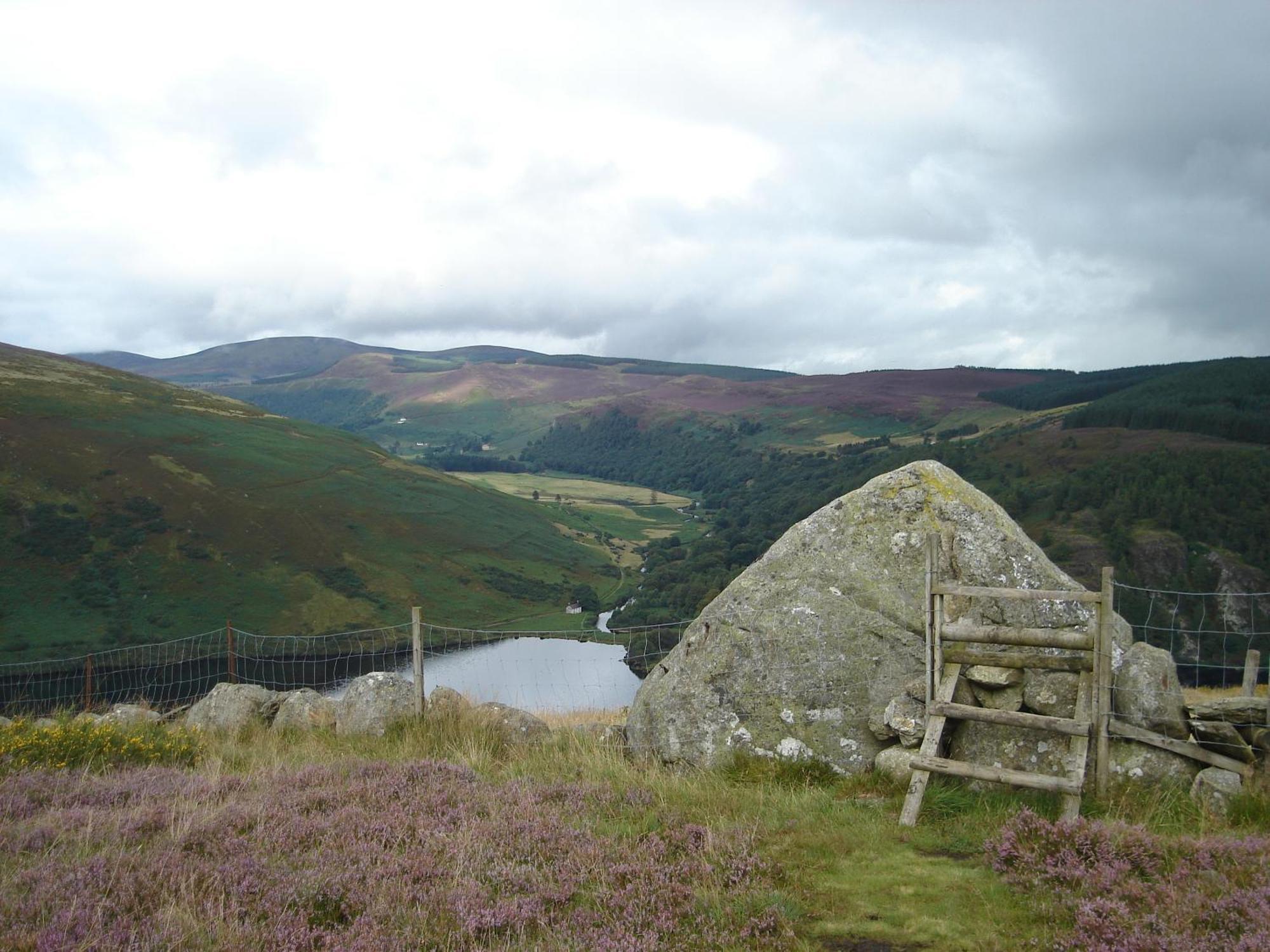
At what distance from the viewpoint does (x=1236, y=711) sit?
8.66 meters

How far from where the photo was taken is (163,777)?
9.30 meters

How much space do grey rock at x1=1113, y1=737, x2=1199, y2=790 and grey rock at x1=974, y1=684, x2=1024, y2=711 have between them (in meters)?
0.87

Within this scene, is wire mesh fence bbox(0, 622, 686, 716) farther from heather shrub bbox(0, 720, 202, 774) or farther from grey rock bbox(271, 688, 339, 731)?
heather shrub bbox(0, 720, 202, 774)

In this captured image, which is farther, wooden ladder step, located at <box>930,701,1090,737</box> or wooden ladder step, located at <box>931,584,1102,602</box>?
wooden ladder step, located at <box>931,584,1102,602</box>

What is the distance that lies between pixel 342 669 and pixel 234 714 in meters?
76.2

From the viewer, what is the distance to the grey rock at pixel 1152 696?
849 cm

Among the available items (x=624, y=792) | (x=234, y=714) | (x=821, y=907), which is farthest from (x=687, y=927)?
(x=234, y=714)

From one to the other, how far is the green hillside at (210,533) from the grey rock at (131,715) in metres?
87.8

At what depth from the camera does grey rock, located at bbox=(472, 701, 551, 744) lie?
1204 cm

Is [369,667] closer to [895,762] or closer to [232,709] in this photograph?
[232,709]

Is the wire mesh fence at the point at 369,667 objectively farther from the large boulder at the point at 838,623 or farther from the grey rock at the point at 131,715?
the large boulder at the point at 838,623

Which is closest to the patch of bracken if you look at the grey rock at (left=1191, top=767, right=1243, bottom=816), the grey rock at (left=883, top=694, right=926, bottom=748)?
the grey rock at (left=883, top=694, right=926, bottom=748)

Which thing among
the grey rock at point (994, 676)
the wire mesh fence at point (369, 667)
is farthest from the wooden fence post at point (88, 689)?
the wire mesh fence at point (369, 667)

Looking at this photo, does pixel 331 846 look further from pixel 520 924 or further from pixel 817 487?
pixel 817 487
